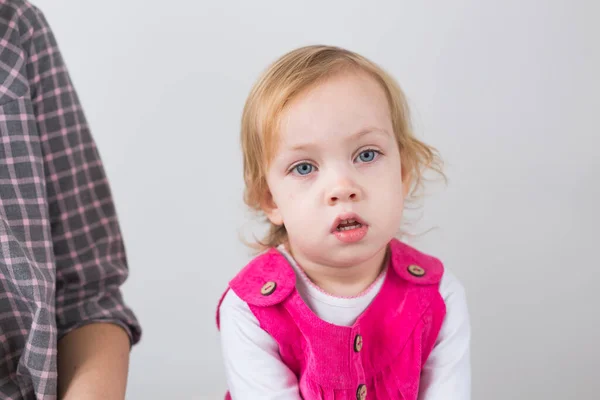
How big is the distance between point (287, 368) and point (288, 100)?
39cm

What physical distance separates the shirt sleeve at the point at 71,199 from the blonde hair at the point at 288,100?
218 millimetres

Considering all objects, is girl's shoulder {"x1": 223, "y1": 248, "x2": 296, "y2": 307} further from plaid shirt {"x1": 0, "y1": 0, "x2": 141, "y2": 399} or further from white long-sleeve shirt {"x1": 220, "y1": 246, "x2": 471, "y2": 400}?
plaid shirt {"x1": 0, "y1": 0, "x2": 141, "y2": 399}

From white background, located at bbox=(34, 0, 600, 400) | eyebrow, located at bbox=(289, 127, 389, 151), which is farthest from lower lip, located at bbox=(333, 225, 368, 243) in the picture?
white background, located at bbox=(34, 0, 600, 400)

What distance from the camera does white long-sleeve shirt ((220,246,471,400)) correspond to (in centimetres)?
119

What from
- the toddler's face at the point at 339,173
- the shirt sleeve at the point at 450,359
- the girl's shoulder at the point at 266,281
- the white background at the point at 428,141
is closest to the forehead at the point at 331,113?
the toddler's face at the point at 339,173

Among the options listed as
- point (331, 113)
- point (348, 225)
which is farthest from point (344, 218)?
point (331, 113)

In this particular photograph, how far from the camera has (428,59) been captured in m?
1.69

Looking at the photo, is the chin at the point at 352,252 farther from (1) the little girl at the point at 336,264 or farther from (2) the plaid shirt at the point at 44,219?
(2) the plaid shirt at the point at 44,219

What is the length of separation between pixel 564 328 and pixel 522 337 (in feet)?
0.31

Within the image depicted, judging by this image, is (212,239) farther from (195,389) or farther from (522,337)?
(522,337)

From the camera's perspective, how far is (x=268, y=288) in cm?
122

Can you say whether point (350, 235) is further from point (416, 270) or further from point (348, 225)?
point (416, 270)

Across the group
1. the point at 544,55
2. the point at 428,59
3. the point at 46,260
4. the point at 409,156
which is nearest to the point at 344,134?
the point at 409,156

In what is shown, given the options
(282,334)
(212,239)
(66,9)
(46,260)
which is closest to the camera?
(46,260)
